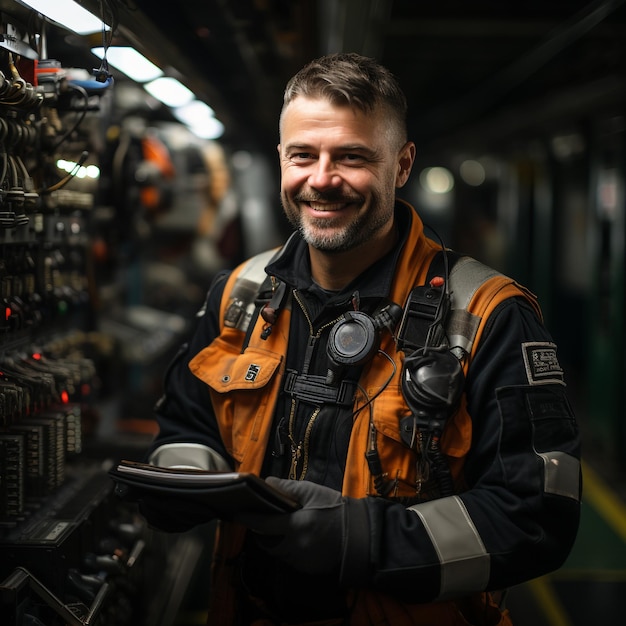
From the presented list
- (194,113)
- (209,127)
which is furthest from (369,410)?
(209,127)

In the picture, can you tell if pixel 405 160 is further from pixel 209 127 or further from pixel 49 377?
pixel 209 127

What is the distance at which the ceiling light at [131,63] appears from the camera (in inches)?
94.9

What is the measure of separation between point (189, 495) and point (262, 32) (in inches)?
112

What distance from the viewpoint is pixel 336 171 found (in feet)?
6.75

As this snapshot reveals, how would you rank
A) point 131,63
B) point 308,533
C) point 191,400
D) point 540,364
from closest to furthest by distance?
1. point 308,533
2. point 540,364
3. point 191,400
4. point 131,63

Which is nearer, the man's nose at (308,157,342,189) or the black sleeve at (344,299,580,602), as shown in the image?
the black sleeve at (344,299,580,602)

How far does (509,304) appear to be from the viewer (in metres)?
2.04

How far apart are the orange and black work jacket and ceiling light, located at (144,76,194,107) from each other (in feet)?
4.16

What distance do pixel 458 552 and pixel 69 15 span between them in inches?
71.9

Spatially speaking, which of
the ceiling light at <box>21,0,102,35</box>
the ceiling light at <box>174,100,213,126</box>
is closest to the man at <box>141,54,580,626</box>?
the ceiling light at <box>21,0,102,35</box>

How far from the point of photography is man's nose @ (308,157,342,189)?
6.68 feet

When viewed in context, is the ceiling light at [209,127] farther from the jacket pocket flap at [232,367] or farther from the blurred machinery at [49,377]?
the jacket pocket flap at [232,367]

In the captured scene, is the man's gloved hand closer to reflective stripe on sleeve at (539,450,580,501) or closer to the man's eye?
reflective stripe on sleeve at (539,450,580,501)

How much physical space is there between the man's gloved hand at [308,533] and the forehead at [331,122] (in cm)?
97
